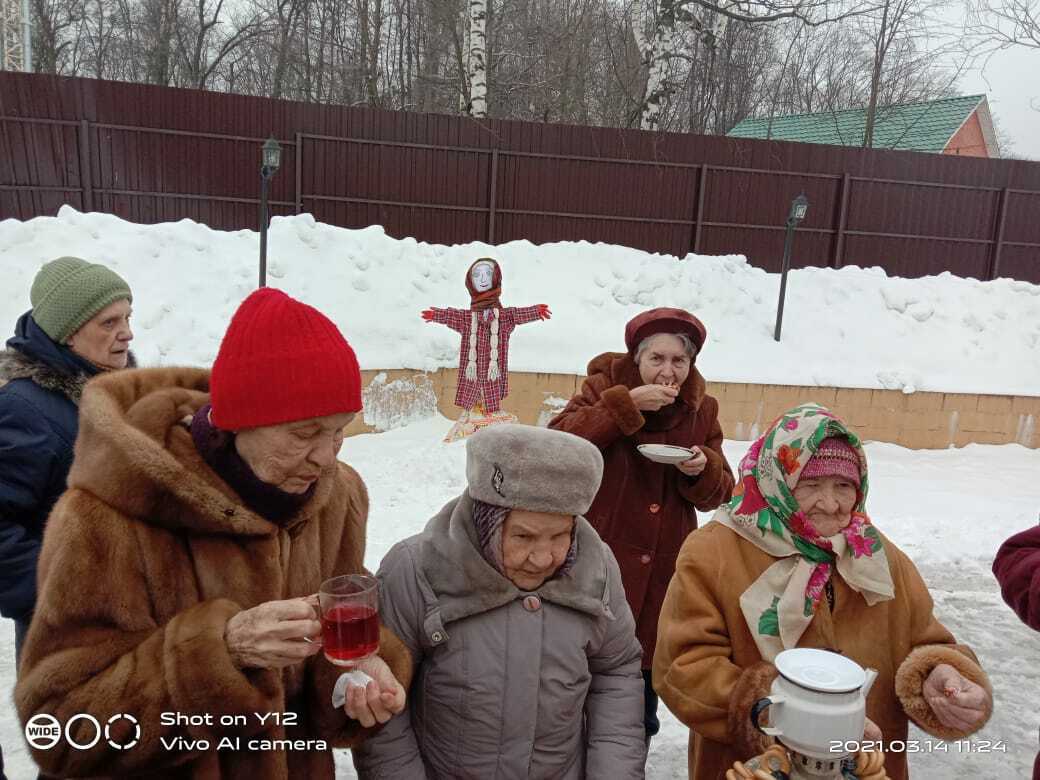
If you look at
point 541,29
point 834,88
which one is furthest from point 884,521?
point 834,88

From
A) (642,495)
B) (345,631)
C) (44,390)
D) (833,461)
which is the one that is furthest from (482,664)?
(44,390)

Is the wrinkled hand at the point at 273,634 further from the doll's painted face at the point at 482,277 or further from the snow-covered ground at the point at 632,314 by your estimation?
the doll's painted face at the point at 482,277

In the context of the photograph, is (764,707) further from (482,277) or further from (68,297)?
(482,277)

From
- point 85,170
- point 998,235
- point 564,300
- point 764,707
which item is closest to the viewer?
point 764,707

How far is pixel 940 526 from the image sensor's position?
648 centimetres

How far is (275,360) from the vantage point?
5.00ft

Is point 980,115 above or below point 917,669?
above

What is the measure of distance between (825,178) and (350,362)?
13697 millimetres

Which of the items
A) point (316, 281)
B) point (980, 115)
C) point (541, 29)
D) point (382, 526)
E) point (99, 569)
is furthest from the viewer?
point (980, 115)

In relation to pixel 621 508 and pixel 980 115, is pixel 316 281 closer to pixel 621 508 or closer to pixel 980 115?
pixel 621 508

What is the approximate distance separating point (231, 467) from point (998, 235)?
1572 cm

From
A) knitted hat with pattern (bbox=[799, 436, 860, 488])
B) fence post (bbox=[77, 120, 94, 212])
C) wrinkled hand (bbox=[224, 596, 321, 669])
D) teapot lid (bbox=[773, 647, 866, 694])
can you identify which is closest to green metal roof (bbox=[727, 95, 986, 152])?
fence post (bbox=[77, 120, 94, 212])

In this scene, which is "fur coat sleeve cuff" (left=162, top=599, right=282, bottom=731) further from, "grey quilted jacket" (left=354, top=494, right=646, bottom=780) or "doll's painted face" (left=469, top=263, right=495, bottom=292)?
"doll's painted face" (left=469, top=263, right=495, bottom=292)

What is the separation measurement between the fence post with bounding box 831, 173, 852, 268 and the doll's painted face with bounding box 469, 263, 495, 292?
9258 millimetres
